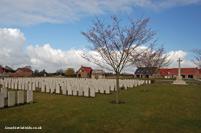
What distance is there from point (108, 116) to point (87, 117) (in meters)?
0.87

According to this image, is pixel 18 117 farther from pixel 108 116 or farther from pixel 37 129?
pixel 108 116

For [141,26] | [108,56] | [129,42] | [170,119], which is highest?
[141,26]

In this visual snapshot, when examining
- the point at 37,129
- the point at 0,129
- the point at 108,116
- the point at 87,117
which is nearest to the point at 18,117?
the point at 0,129

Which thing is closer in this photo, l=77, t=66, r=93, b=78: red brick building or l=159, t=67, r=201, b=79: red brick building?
l=159, t=67, r=201, b=79: red brick building

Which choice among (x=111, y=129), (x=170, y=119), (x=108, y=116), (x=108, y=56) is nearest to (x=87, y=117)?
(x=108, y=116)

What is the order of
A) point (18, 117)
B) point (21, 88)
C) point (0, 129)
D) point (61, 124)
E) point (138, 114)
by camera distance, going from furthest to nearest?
point (21, 88), point (138, 114), point (18, 117), point (61, 124), point (0, 129)

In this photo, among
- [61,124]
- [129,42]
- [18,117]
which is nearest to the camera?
[61,124]

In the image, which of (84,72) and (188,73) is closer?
(188,73)

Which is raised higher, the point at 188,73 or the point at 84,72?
the point at 84,72

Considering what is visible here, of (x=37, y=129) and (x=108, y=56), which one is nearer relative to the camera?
(x=37, y=129)

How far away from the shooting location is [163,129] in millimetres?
4691

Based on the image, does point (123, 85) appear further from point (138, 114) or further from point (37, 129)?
point (37, 129)

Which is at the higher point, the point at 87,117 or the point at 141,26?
the point at 141,26

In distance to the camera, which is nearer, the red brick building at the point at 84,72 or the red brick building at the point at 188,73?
the red brick building at the point at 188,73
